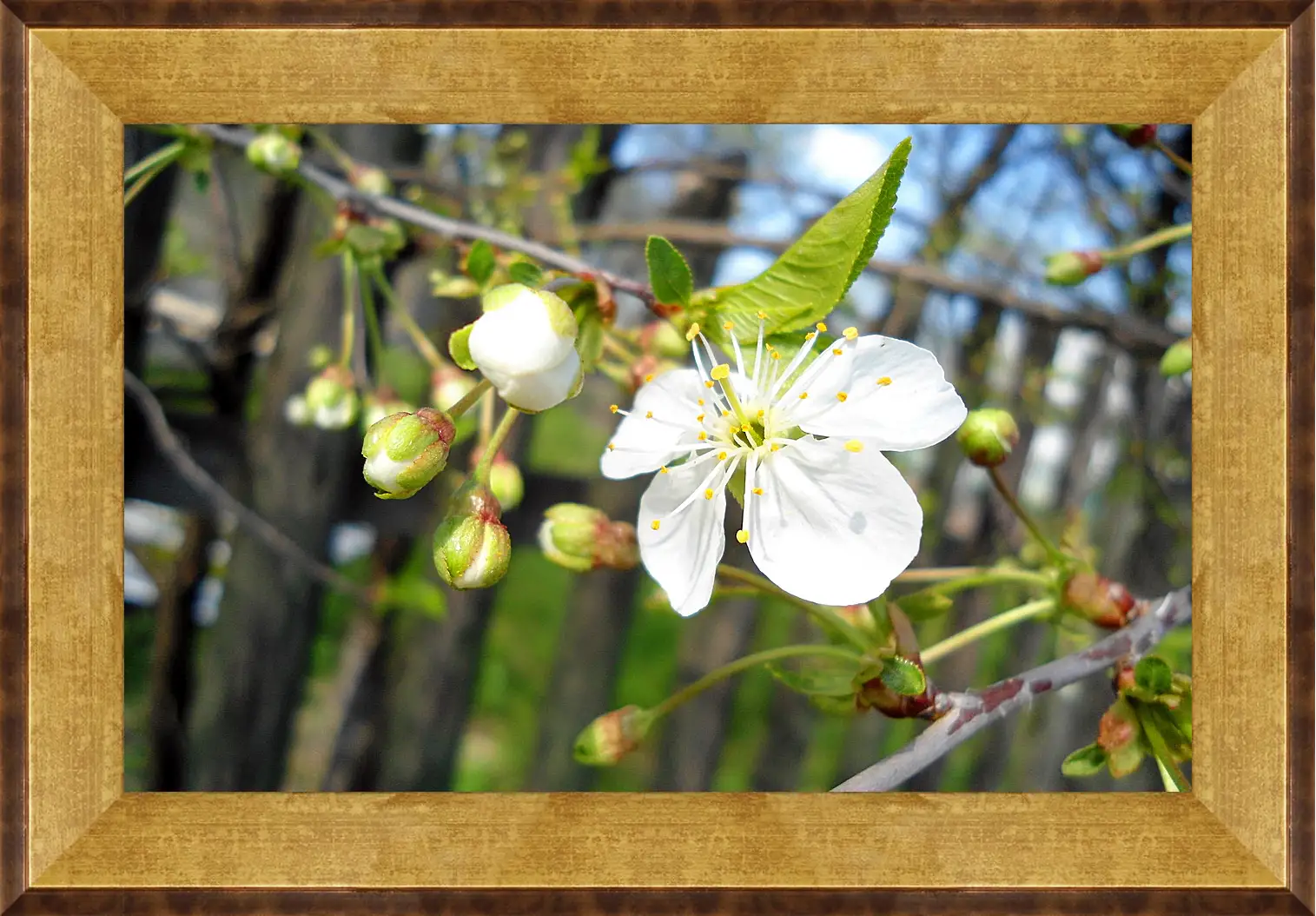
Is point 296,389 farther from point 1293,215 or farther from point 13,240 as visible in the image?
point 1293,215

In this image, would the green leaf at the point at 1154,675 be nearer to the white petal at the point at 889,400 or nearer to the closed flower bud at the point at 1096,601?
the closed flower bud at the point at 1096,601

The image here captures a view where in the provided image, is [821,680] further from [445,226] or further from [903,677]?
[445,226]

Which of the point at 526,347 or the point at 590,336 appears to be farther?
the point at 590,336

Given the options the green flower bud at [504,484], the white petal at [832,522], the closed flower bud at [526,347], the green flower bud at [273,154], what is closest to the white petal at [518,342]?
the closed flower bud at [526,347]

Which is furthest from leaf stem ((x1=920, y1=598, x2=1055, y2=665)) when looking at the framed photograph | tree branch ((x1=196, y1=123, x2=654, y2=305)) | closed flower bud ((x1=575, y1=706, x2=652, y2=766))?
tree branch ((x1=196, y1=123, x2=654, y2=305))

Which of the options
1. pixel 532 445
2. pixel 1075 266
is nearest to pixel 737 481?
pixel 1075 266

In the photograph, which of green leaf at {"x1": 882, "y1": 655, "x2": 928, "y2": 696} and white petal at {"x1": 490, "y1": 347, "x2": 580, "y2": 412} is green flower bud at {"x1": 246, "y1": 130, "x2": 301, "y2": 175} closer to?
white petal at {"x1": 490, "y1": 347, "x2": 580, "y2": 412}

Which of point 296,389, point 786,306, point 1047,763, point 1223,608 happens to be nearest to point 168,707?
point 296,389
